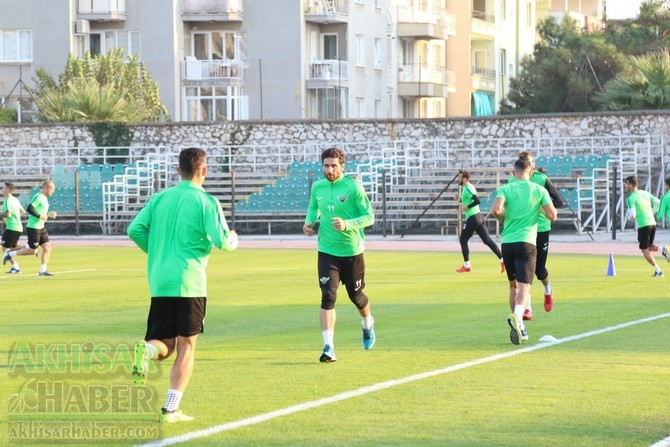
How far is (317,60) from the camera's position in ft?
206

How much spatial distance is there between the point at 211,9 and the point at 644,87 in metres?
21.6

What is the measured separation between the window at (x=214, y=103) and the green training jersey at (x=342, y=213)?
1932 inches

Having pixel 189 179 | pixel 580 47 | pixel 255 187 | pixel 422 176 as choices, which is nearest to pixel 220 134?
pixel 255 187

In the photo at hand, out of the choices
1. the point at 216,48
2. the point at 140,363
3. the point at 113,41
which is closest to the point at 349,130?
the point at 216,48

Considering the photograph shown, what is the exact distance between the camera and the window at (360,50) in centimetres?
6556

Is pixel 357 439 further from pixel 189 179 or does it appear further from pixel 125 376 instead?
pixel 125 376

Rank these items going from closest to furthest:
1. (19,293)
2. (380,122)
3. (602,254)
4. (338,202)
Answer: (338,202), (19,293), (602,254), (380,122)

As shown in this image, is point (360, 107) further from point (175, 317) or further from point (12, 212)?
point (175, 317)

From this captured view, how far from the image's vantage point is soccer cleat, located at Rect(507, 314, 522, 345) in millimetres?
14289

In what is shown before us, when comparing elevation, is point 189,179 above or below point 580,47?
below

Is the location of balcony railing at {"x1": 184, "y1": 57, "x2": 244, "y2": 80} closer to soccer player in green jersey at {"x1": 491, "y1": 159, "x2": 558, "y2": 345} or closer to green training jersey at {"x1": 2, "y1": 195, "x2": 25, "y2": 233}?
green training jersey at {"x1": 2, "y1": 195, "x2": 25, "y2": 233}

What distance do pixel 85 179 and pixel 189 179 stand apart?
3877cm

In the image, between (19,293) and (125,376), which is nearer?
(125,376)

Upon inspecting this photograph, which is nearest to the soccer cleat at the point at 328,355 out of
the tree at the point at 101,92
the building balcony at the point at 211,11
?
the tree at the point at 101,92
